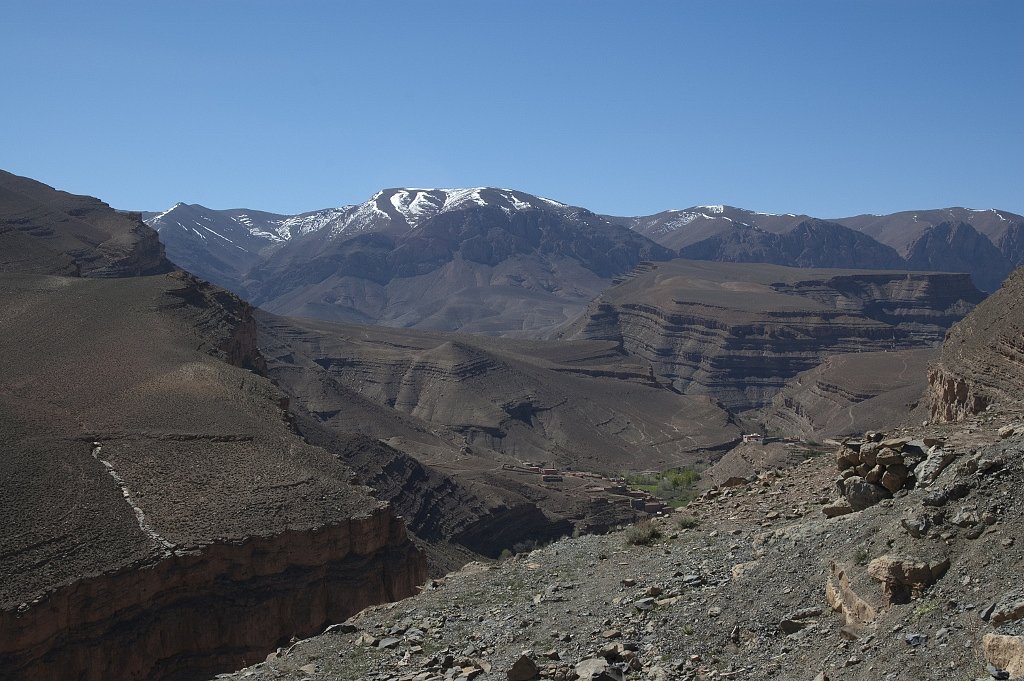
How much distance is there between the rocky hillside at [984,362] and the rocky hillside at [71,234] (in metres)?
57.4

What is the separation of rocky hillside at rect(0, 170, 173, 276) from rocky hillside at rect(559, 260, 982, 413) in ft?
235

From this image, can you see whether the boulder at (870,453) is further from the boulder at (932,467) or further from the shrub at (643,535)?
the shrub at (643,535)

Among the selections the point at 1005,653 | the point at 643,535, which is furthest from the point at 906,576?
the point at 643,535

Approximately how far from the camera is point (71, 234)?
Result: 321 feet

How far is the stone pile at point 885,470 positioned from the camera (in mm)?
16281

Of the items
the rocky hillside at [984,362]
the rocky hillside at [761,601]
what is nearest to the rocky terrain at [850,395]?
the rocky hillside at [984,362]

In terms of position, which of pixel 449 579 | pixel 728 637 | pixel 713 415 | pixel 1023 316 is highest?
pixel 1023 316

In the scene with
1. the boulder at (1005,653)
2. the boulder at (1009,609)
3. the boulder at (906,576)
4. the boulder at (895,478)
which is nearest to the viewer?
the boulder at (1005,653)

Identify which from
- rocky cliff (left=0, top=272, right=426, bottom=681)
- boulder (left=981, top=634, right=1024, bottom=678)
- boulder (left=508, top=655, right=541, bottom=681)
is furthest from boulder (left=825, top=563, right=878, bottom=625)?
rocky cliff (left=0, top=272, right=426, bottom=681)

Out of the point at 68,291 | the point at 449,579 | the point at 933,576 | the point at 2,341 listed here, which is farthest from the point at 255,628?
the point at 68,291

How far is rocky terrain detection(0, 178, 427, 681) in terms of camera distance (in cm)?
2741

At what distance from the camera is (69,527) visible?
29453 mm

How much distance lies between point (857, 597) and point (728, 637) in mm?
1906

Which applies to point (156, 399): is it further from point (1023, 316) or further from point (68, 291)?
point (1023, 316)
